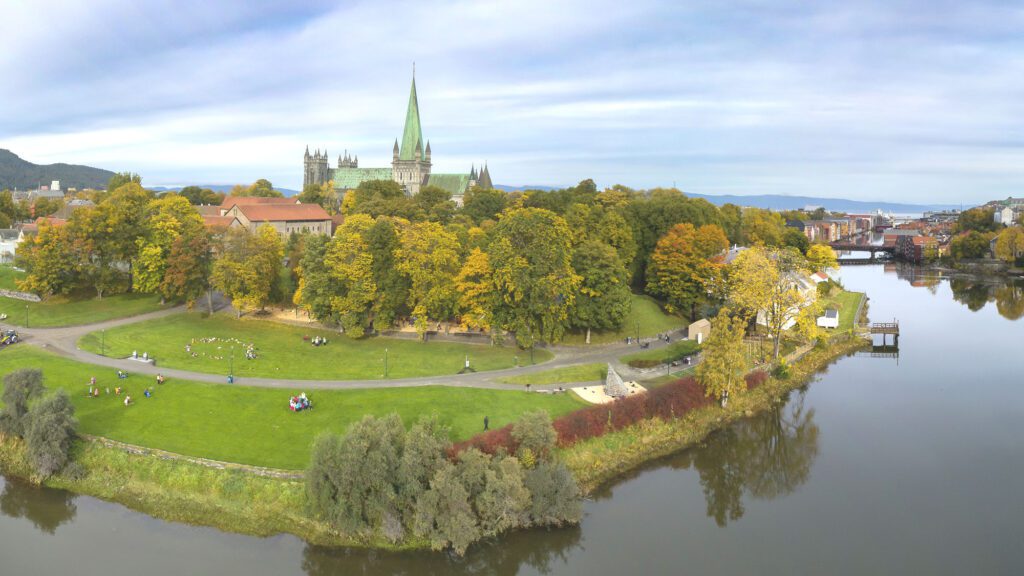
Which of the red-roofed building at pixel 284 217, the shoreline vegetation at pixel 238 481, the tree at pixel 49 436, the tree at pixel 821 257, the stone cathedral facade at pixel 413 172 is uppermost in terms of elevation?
the stone cathedral facade at pixel 413 172

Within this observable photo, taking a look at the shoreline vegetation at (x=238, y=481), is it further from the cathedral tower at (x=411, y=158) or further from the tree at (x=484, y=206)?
the cathedral tower at (x=411, y=158)

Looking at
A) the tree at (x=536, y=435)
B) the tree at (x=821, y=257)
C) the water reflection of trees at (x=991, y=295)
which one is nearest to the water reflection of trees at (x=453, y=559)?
the tree at (x=536, y=435)

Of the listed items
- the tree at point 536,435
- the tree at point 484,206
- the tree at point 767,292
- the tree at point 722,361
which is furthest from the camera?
the tree at point 484,206

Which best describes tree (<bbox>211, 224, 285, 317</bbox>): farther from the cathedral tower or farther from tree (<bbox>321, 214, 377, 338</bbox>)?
the cathedral tower

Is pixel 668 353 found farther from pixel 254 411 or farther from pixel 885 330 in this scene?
pixel 254 411

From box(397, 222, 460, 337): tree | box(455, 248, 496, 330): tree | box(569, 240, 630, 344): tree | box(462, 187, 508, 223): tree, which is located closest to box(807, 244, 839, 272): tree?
box(462, 187, 508, 223): tree

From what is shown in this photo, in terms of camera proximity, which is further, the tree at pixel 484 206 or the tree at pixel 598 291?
the tree at pixel 484 206

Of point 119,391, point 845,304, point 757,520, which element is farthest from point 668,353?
point 845,304
